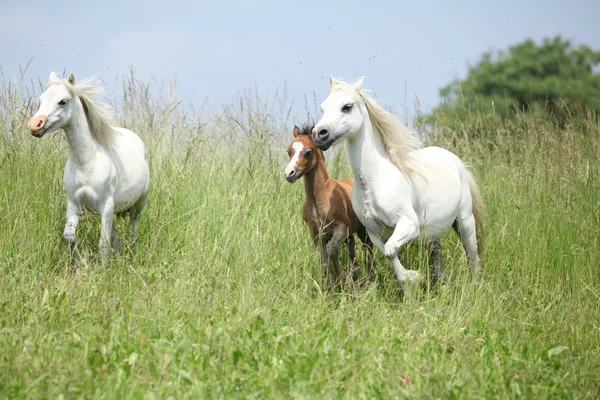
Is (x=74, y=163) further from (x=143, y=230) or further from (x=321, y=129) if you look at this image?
(x=321, y=129)

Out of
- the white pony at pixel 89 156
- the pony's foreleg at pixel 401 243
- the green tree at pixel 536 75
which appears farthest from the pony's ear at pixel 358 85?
the green tree at pixel 536 75

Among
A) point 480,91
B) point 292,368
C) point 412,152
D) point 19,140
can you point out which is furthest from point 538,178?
point 480,91

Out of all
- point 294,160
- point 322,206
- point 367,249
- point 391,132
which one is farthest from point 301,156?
point 367,249

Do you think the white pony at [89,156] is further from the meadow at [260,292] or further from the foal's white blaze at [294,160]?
the foal's white blaze at [294,160]

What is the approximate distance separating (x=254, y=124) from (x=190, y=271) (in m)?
3.19

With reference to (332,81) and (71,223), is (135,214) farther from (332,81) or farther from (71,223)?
(332,81)

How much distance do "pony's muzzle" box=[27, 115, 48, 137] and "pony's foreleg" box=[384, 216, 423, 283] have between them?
2.93 metres

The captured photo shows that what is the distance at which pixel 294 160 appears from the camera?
5492 millimetres

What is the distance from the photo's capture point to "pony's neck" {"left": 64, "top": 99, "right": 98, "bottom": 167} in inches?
222

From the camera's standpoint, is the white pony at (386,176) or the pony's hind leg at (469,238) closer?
the white pony at (386,176)

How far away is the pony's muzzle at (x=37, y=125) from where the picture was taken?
516 cm

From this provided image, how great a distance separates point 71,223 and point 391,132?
112 inches

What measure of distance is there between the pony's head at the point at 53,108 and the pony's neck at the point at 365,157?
2.40 meters

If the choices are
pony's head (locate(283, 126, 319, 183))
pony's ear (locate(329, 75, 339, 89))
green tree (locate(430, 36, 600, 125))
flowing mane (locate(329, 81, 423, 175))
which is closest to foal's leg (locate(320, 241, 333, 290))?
pony's head (locate(283, 126, 319, 183))
